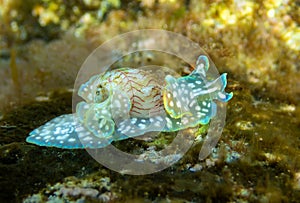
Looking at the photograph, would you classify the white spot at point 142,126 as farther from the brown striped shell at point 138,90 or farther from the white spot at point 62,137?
the white spot at point 62,137

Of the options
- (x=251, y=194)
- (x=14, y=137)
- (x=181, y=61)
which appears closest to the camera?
(x=251, y=194)

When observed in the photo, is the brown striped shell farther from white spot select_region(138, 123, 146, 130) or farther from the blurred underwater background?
the blurred underwater background

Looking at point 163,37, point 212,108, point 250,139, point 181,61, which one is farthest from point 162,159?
point 163,37

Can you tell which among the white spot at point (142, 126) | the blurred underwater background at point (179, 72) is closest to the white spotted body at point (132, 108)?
the white spot at point (142, 126)

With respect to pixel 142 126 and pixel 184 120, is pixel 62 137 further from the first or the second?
pixel 184 120

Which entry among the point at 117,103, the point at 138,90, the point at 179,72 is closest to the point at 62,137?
the point at 117,103

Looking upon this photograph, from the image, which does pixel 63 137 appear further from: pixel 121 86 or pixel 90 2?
pixel 90 2

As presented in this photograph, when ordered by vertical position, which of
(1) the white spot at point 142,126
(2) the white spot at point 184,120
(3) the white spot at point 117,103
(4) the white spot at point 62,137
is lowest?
(4) the white spot at point 62,137
